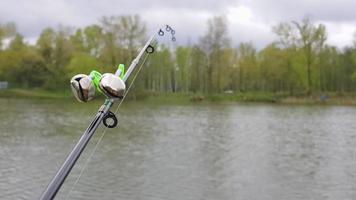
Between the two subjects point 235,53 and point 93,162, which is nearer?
point 93,162

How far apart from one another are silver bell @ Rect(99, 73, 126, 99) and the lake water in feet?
24.8

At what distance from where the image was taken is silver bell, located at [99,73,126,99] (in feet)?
16.1

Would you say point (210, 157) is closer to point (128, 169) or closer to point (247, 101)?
point (128, 169)

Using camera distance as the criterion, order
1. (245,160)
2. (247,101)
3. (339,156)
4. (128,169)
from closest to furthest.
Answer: (128,169) → (245,160) → (339,156) → (247,101)

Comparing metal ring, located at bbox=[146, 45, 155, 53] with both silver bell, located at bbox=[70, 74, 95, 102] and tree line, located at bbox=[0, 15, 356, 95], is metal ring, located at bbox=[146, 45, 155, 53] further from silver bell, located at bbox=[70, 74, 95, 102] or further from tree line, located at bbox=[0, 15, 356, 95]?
tree line, located at bbox=[0, 15, 356, 95]

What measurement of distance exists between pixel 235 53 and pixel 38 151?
273ft

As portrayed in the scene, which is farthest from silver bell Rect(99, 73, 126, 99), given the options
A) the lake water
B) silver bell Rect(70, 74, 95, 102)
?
the lake water

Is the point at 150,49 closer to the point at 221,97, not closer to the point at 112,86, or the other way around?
the point at 112,86

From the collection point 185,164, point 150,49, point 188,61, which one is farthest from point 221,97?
point 150,49

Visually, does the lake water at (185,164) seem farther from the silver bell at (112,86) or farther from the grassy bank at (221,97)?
the grassy bank at (221,97)

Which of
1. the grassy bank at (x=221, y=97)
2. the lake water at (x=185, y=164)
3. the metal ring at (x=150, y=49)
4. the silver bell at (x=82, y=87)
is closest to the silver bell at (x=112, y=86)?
the silver bell at (x=82, y=87)

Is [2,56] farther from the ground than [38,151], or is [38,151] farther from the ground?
[2,56]

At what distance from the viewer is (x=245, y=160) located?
18.1m

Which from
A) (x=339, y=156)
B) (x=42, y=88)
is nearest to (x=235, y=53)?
(x=42, y=88)
